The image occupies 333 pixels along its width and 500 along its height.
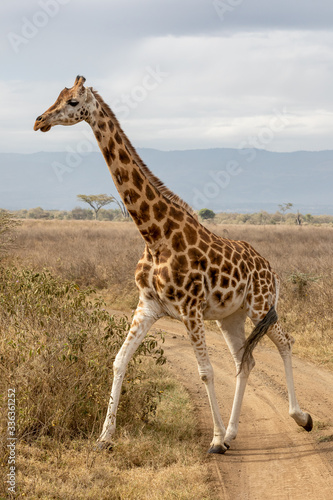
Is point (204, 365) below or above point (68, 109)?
below

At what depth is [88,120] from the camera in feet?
16.7

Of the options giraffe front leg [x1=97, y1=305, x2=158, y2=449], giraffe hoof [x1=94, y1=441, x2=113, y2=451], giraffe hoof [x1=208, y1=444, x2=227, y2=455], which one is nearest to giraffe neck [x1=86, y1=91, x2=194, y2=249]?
giraffe front leg [x1=97, y1=305, x2=158, y2=449]

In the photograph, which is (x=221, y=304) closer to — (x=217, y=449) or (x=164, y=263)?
(x=164, y=263)

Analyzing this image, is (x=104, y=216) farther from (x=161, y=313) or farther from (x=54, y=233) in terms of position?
(x=161, y=313)

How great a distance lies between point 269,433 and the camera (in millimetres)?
5855

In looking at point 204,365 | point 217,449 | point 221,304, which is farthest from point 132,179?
point 217,449

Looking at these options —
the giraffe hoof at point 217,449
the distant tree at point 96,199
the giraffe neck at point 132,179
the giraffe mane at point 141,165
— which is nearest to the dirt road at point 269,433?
the giraffe hoof at point 217,449

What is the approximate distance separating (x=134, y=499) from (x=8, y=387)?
1.65 m

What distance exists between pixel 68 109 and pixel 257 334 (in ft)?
9.51

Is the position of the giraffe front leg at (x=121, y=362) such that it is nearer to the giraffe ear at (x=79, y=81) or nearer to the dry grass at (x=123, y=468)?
the dry grass at (x=123, y=468)

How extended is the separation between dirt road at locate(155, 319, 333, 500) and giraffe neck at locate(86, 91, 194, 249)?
2.25 meters

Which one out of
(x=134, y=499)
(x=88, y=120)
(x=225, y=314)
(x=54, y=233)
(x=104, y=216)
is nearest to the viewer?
(x=134, y=499)

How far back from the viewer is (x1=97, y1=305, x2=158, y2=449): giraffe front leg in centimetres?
519

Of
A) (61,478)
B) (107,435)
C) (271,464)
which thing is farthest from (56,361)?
(271,464)
